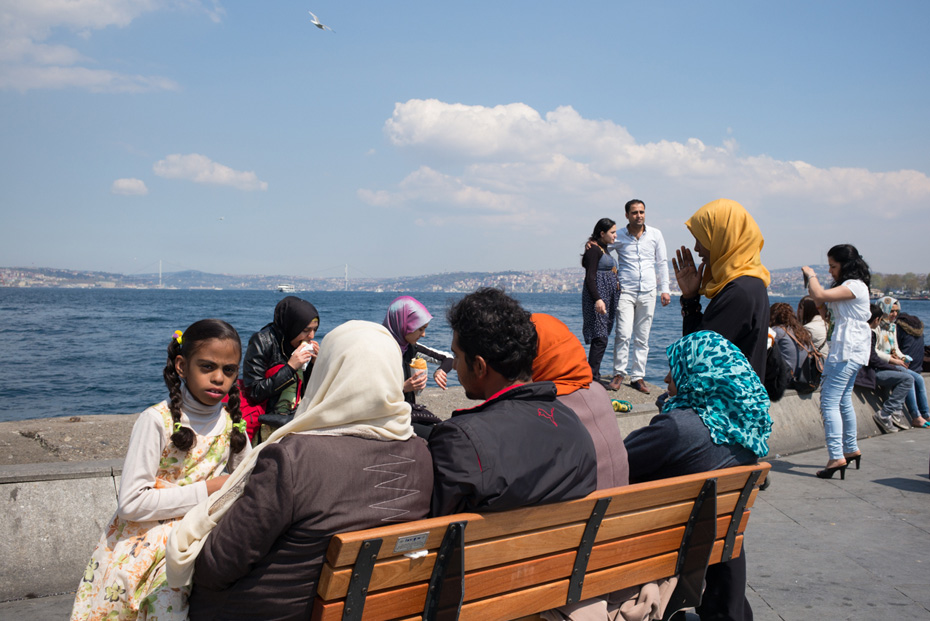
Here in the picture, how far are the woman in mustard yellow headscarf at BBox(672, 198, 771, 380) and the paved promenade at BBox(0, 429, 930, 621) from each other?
130cm

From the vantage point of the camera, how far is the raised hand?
4.13 m

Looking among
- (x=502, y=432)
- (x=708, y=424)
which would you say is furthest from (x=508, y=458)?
(x=708, y=424)

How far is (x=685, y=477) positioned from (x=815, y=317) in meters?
6.35

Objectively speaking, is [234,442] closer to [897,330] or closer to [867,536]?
[867,536]

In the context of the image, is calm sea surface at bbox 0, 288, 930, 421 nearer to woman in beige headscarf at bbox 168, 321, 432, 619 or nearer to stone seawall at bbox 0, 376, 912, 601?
stone seawall at bbox 0, 376, 912, 601

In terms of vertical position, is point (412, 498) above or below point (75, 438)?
above

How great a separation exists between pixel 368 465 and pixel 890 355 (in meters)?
9.25

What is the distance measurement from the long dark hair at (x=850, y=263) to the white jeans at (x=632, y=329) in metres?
Answer: 2.31

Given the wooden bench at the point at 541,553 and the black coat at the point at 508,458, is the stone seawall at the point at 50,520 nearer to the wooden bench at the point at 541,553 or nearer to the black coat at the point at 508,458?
the wooden bench at the point at 541,553

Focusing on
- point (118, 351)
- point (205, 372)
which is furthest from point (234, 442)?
point (118, 351)

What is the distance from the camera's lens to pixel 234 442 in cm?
286

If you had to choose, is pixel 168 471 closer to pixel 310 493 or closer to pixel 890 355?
pixel 310 493

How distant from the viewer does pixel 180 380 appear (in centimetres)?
283

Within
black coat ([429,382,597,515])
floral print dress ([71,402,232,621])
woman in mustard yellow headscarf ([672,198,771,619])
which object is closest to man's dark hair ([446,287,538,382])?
black coat ([429,382,597,515])
